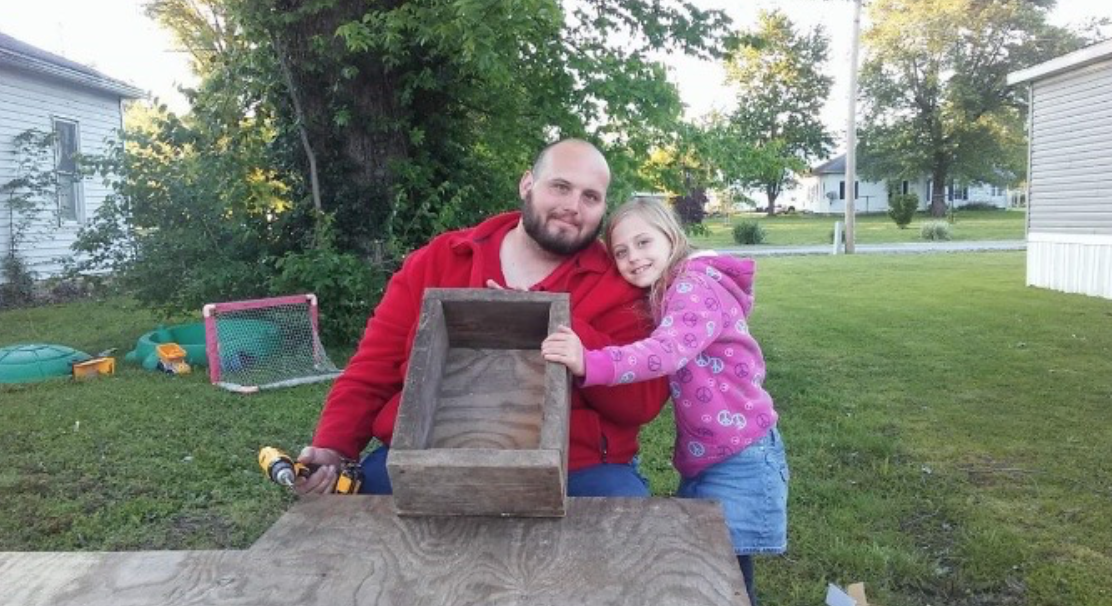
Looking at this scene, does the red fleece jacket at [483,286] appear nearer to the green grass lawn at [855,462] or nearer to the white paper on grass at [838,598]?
the white paper on grass at [838,598]

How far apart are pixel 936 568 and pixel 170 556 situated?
2949 mm

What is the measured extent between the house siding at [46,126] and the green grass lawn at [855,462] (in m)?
3.99

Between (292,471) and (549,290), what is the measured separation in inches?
33.3

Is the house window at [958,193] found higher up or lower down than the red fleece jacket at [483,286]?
higher up

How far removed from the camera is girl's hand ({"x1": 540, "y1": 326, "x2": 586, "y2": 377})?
6.62ft

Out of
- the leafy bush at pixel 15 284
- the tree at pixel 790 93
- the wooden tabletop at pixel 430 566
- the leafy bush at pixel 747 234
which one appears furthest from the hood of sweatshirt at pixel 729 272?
the tree at pixel 790 93

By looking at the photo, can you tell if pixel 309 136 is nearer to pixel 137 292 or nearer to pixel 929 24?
pixel 137 292

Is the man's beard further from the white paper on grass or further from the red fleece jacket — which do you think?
the white paper on grass

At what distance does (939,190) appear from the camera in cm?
4622

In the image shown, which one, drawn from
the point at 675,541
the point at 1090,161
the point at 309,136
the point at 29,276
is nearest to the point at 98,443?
the point at 309,136

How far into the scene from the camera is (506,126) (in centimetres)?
837

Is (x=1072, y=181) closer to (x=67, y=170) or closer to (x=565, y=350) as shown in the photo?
(x=565, y=350)

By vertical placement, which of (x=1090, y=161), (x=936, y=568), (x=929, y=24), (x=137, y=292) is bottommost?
(x=936, y=568)

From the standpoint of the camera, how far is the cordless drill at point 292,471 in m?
2.29
